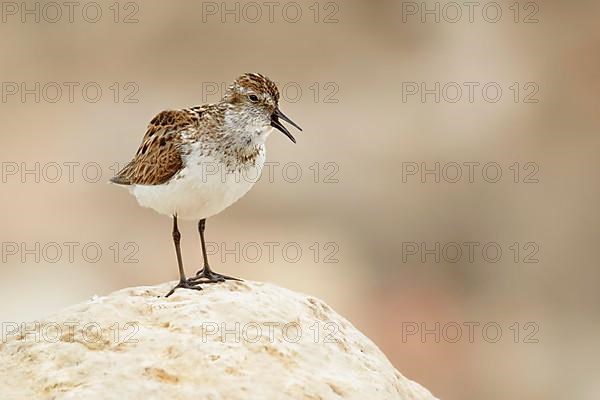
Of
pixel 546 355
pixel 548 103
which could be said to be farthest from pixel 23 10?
pixel 546 355

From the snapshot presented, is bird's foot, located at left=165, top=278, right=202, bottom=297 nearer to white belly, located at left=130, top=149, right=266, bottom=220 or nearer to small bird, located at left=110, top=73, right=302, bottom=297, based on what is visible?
small bird, located at left=110, top=73, right=302, bottom=297

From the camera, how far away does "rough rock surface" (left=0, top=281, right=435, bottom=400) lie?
17.0 feet

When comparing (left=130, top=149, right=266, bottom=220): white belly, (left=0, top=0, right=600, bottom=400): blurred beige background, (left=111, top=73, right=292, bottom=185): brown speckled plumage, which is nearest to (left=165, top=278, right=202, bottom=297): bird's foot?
(left=130, top=149, right=266, bottom=220): white belly

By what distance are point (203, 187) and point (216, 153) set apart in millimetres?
177

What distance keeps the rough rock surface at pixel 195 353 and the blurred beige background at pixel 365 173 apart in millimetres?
9679

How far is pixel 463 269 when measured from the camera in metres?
19.8

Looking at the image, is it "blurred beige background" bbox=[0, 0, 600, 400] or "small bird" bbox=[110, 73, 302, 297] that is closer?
"small bird" bbox=[110, 73, 302, 297]

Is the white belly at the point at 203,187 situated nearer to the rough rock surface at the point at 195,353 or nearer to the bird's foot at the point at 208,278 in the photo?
the bird's foot at the point at 208,278

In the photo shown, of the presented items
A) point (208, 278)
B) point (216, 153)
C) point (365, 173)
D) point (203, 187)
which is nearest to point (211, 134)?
point (216, 153)

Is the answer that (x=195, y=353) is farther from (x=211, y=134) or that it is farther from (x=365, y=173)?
(x=365, y=173)

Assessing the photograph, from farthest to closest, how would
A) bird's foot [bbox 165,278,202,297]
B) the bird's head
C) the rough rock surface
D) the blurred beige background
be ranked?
1. the blurred beige background
2. the bird's head
3. bird's foot [bbox 165,278,202,297]
4. the rough rock surface

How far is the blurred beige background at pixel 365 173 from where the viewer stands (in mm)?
17797

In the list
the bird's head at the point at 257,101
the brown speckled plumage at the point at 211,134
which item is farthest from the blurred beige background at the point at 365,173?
the bird's head at the point at 257,101

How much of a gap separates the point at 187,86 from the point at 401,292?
591cm
